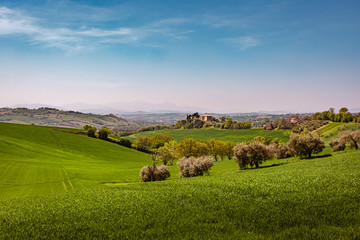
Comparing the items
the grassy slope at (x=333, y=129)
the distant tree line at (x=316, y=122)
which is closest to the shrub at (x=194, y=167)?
the grassy slope at (x=333, y=129)

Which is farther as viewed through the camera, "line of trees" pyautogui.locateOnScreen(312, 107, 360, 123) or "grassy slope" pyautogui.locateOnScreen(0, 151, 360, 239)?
"line of trees" pyautogui.locateOnScreen(312, 107, 360, 123)

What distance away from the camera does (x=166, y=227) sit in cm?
1161

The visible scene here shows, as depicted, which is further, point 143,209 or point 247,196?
point 247,196

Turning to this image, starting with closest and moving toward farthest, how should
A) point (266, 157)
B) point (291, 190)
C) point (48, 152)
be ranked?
point (291, 190)
point (266, 157)
point (48, 152)

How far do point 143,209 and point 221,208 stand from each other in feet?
17.3

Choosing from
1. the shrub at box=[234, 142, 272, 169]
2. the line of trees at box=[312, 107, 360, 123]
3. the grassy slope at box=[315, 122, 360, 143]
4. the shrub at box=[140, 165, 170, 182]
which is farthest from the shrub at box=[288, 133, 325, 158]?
the line of trees at box=[312, 107, 360, 123]

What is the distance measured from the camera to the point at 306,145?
53.6 m

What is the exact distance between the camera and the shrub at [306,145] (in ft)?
174

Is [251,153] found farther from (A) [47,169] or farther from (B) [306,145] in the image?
(A) [47,169]

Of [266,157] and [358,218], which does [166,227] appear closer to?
[358,218]

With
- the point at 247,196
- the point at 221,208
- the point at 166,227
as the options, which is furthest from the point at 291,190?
the point at 166,227

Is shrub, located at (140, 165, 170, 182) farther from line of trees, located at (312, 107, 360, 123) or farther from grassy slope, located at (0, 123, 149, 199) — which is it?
line of trees, located at (312, 107, 360, 123)

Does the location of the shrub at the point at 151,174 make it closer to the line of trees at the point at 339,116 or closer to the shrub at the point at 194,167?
the shrub at the point at 194,167

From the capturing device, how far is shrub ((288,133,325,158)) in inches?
2089
